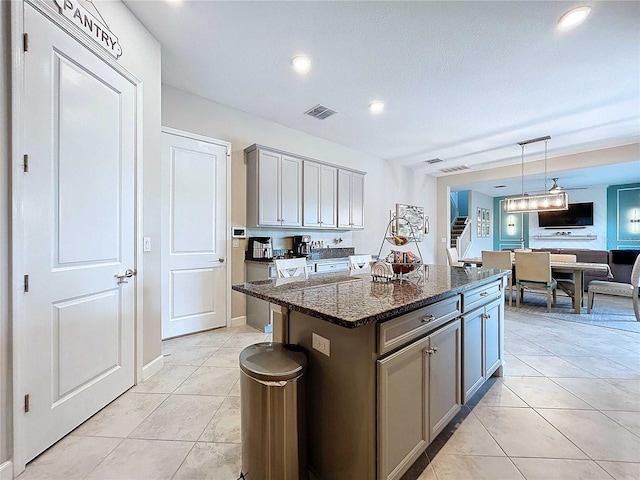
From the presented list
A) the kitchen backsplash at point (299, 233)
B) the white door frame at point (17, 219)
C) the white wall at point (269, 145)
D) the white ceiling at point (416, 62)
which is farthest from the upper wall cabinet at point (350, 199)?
the white door frame at point (17, 219)

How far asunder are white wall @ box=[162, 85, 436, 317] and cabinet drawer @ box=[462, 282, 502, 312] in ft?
9.13

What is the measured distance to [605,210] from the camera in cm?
805

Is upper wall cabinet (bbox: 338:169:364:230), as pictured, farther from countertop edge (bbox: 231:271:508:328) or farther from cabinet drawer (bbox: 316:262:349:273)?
countertop edge (bbox: 231:271:508:328)

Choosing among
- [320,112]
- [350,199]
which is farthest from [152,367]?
[350,199]

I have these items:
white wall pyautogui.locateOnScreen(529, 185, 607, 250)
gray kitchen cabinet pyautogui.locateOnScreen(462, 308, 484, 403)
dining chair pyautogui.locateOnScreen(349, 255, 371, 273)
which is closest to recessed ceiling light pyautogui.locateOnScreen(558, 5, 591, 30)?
gray kitchen cabinet pyautogui.locateOnScreen(462, 308, 484, 403)

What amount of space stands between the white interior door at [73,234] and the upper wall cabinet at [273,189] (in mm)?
1586

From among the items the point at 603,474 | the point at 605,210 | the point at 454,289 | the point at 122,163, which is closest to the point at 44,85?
→ the point at 122,163

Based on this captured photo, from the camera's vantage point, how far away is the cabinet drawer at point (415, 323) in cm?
116

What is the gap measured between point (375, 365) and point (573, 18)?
9.60 ft

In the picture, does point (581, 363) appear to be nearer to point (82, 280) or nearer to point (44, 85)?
point (82, 280)

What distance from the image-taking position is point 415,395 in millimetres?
1336

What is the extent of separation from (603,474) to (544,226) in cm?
997

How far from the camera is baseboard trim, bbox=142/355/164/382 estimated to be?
2.28m

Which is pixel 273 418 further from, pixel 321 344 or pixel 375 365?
pixel 375 365
